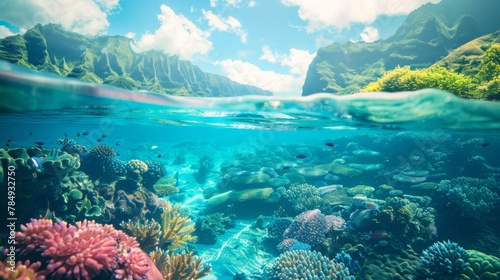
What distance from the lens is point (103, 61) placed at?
191 feet

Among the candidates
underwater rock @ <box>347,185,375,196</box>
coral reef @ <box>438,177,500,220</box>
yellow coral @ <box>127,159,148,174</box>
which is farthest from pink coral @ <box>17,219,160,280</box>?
underwater rock @ <box>347,185,375,196</box>

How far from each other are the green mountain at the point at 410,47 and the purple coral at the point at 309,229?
20.9 meters

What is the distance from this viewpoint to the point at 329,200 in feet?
44.0

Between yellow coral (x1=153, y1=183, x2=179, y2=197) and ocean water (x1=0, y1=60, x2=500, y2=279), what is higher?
ocean water (x1=0, y1=60, x2=500, y2=279)

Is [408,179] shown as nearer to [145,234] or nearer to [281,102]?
[281,102]

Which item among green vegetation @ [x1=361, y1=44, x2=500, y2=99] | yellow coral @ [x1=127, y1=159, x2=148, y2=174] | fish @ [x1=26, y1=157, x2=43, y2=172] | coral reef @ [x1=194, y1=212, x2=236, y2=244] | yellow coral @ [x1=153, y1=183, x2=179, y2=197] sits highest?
green vegetation @ [x1=361, y1=44, x2=500, y2=99]

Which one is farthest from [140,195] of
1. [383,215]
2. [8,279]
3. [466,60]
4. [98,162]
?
[466,60]

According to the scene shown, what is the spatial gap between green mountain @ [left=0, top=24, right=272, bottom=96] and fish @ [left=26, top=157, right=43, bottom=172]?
42351 mm

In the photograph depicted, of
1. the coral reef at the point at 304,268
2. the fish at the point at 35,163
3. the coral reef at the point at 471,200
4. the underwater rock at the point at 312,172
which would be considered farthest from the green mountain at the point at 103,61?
the coral reef at the point at 471,200

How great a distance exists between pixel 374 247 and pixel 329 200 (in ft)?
17.5

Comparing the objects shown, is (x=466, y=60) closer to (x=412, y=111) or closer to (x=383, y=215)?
(x=412, y=111)

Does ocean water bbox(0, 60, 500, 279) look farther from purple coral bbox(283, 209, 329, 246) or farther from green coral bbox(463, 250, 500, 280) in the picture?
green coral bbox(463, 250, 500, 280)

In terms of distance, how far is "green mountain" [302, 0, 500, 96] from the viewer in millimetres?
31406

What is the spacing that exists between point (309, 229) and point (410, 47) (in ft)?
119
